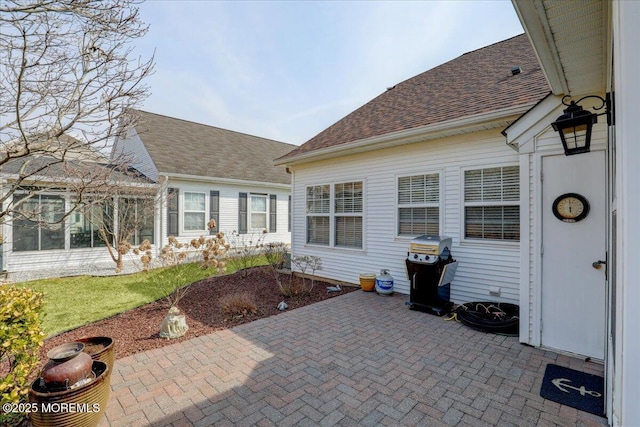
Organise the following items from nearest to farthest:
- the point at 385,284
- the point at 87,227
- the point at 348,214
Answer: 1. the point at 385,284
2. the point at 348,214
3. the point at 87,227

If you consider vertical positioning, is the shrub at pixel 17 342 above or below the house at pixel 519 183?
below

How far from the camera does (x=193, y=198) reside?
10875 mm

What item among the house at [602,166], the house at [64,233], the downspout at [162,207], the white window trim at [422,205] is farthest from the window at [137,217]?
the house at [602,166]

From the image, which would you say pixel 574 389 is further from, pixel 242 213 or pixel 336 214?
pixel 242 213

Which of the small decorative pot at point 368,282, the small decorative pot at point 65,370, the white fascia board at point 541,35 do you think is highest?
the white fascia board at point 541,35

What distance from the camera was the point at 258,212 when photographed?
41.9ft

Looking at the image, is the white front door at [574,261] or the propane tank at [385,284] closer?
the white front door at [574,261]

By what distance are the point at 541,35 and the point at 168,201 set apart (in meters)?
10.6

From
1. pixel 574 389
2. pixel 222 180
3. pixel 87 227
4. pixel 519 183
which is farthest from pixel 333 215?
pixel 87 227

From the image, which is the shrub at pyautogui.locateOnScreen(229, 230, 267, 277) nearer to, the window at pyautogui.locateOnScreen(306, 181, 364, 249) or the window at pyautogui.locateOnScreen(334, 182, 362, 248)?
the window at pyautogui.locateOnScreen(306, 181, 364, 249)

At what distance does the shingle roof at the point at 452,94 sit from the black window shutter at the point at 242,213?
4939mm

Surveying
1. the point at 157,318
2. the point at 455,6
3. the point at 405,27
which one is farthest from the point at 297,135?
the point at 157,318

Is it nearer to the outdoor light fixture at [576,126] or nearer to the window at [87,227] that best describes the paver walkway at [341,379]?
the outdoor light fixture at [576,126]

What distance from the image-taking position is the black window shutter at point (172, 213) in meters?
10.2
